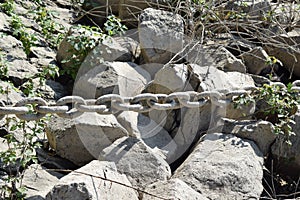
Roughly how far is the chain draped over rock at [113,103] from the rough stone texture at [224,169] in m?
0.25

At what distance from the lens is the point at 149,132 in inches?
152

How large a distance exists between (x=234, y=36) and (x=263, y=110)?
3.34 ft

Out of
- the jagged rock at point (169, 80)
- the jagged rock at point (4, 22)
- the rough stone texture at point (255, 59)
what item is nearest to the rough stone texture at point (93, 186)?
the jagged rock at point (169, 80)

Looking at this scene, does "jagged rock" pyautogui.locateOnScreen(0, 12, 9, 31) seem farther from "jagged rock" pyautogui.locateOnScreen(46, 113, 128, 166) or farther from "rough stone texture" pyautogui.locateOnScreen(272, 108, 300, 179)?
"rough stone texture" pyautogui.locateOnScreen(272, 108, 300, 179)

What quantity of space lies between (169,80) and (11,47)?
51.2 inches

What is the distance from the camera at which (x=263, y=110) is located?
13.0 ft

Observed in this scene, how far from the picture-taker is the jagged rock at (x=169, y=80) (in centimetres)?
386

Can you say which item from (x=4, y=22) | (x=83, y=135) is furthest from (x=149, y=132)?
(x=4, y=22)

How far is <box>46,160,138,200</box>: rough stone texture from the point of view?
290 cm

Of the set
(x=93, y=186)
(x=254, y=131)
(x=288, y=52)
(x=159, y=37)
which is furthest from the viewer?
(x=288, y=52)

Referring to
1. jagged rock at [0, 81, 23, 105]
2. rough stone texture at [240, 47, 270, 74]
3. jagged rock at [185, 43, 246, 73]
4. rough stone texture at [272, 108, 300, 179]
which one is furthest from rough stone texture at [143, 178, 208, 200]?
rough stone texture at [240, 47, 270, 74]

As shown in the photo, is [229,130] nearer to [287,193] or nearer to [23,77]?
[287,193]

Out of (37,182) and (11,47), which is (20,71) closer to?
(11,47)

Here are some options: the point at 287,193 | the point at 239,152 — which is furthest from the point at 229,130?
the point at 287,193
